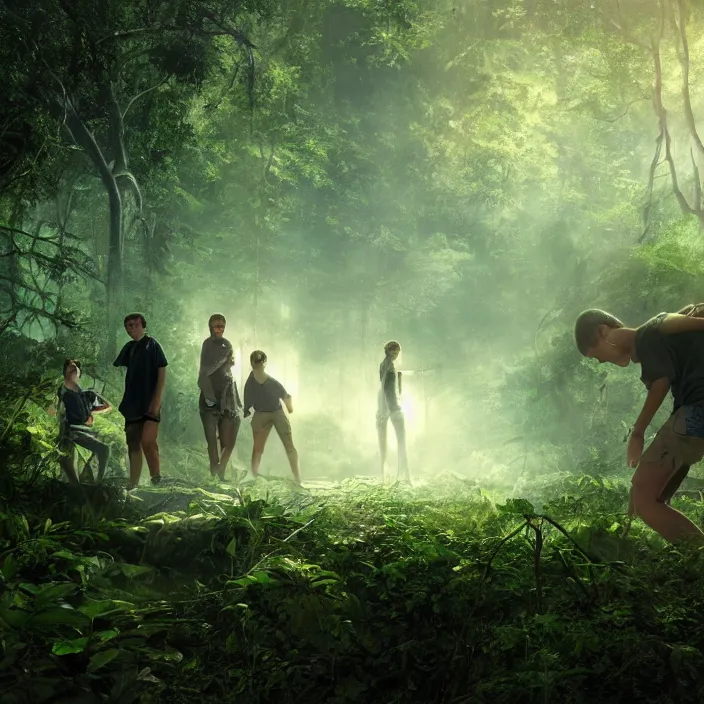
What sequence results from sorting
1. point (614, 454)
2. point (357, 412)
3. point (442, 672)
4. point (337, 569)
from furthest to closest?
point (357, 412)
point (614, 454)
point (337, 569)
point (442, 672)

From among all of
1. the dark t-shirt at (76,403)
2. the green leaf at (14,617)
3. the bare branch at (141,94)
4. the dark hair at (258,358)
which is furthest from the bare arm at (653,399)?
the bare branch at (141,94)

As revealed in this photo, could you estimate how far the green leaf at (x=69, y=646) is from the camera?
3644mm

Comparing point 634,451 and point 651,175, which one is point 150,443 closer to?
point 634,451

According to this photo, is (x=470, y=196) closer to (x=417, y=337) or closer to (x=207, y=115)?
(x=417, y=337)

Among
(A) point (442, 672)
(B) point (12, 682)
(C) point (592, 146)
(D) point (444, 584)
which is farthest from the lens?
(C) point (592, 146)

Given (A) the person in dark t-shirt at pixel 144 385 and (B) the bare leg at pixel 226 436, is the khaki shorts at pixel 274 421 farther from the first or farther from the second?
(A) the person in dark t-shirt at pixel 144 385

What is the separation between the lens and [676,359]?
18.0 ft

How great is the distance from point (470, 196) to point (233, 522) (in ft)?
91.7

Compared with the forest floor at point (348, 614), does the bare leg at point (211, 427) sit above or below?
above

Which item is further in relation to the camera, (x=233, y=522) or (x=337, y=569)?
(x=233, y=522)

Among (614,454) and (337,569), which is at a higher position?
(614,454)

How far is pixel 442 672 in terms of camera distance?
3.92m

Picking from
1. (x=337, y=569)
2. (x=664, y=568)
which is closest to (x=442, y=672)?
(x=337, y=569)

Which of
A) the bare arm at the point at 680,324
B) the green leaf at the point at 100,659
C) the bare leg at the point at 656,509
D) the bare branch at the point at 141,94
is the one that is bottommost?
the green leaf at the point at 100,659
